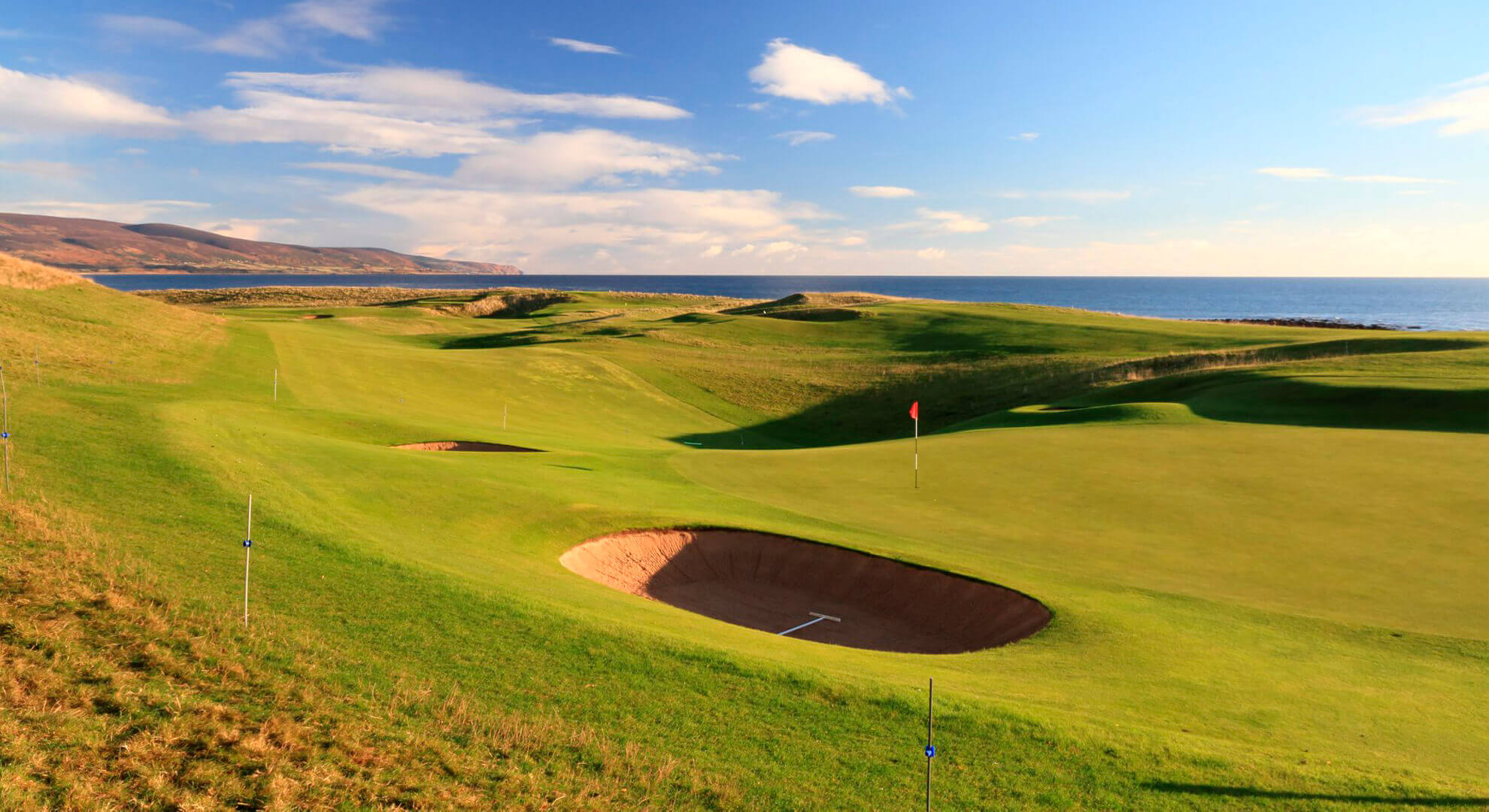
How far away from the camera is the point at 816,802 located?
24.5 ft

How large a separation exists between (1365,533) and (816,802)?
15271mm

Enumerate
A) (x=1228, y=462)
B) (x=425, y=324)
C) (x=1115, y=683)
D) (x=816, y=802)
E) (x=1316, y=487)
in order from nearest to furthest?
(x=816, y=802) → (x=1115, y=683) → (x=1316, y=487) → (x=1228, y=462) → (x=425, y=324)

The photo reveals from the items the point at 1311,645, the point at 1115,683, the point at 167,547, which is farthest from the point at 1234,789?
the point at 167,547

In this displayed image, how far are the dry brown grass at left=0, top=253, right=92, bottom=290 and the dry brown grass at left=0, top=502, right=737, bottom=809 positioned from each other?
3238 centimetres

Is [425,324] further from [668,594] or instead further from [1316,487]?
[1316,487]

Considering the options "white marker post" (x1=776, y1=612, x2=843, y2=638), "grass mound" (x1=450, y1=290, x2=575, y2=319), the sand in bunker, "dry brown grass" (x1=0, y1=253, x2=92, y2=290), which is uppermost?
"grass mound" (x1=450, y1=290, x2=575, y2=319)

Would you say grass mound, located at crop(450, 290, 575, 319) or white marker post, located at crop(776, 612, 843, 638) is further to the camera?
grass mound, located at crop(450, 290, 575, 319)

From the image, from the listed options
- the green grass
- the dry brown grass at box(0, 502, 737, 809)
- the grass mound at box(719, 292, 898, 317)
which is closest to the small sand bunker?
the green grass

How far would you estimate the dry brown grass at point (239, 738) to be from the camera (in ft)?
21.7

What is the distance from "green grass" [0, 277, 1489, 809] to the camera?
27.5ft

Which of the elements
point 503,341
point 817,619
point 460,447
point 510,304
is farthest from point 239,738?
point 510,304

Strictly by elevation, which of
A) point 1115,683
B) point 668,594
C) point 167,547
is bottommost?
point 668,594

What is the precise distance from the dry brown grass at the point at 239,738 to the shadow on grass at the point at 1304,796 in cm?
470

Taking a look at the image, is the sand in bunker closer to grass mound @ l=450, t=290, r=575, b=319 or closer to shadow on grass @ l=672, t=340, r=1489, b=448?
shadow on grass @ l=672, t=340, r=1489, b=448
